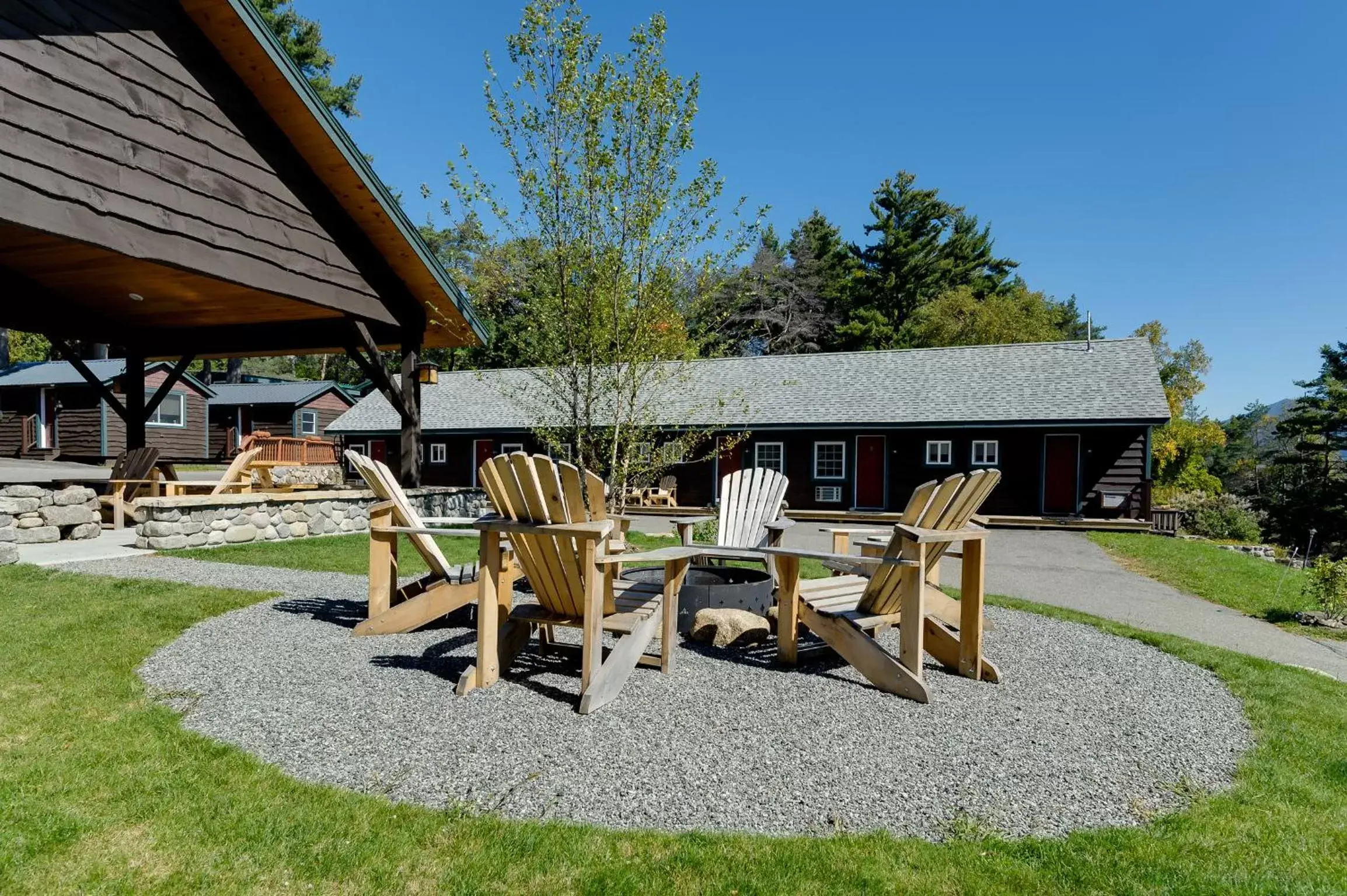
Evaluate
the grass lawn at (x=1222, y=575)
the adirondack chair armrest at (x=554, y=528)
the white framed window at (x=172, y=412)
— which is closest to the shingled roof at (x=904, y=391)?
the grass lawn at (x=1222, y=575)

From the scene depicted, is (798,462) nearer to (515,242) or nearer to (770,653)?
(515,242)

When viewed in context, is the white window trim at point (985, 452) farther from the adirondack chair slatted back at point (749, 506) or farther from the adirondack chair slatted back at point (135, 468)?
the adirondack chair slatted back at point (135, 468)

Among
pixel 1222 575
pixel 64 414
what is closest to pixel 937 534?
pixel 1222 575

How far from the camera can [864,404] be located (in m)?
18.9

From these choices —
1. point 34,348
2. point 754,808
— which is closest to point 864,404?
point 754,808

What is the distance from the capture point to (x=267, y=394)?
31828 mm

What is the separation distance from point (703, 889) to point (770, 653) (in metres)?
2.81

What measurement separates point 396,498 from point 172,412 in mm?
29214

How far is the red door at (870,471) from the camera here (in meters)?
18.7

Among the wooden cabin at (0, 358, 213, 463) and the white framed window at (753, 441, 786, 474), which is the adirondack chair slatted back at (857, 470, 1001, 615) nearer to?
the white framed window at (753, 441, 786, 474)

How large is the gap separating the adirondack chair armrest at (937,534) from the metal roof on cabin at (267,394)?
3174 cm

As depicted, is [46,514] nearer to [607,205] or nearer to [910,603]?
[607,205]

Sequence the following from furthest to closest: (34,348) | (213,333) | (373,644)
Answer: (34,348)
(213,333)
(373,644)

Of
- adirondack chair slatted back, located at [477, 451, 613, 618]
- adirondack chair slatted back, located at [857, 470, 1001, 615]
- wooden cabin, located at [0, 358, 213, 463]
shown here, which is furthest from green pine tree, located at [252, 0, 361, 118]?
adirondack chair slatted back, located at [857, 470, 1001, 615]
